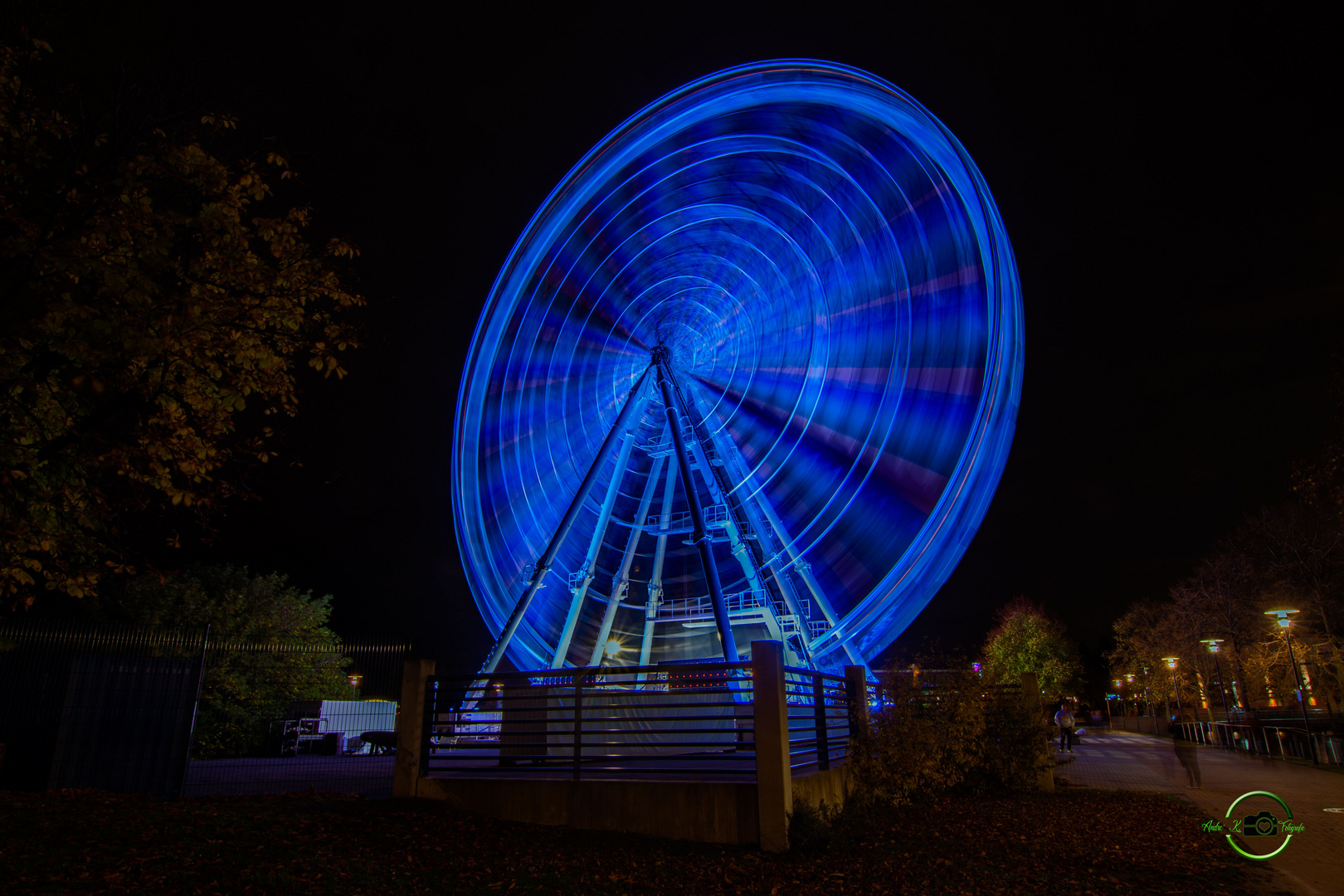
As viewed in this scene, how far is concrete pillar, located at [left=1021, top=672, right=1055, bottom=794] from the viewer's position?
12.1 m

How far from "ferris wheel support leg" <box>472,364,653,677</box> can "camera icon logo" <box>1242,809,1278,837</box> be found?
11.2 meters

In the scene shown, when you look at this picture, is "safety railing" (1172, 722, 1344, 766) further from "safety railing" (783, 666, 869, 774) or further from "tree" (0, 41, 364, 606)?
"tree" (0, 41, 364, 606)

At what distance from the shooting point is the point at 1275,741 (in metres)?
20.9

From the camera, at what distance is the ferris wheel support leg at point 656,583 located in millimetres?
18438

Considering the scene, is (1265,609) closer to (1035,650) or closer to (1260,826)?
(1035,650)

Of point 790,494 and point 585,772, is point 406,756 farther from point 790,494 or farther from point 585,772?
point 790,494

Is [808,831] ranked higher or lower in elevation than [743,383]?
lower

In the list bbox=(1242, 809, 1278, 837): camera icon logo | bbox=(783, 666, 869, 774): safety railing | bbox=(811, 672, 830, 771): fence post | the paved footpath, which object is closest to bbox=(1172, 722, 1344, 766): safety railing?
the paved footpath

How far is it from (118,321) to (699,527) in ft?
33.3

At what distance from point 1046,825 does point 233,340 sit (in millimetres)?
9951

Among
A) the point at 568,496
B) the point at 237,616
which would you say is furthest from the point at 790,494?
the point at 237,616

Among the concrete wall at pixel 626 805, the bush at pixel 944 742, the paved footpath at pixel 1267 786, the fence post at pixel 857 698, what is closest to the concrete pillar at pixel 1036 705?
the bush at pixel 944 742

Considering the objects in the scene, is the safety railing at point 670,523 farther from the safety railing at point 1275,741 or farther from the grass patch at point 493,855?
the safety railing at point 1275,741

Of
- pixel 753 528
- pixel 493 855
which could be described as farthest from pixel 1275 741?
pixel 493 855
